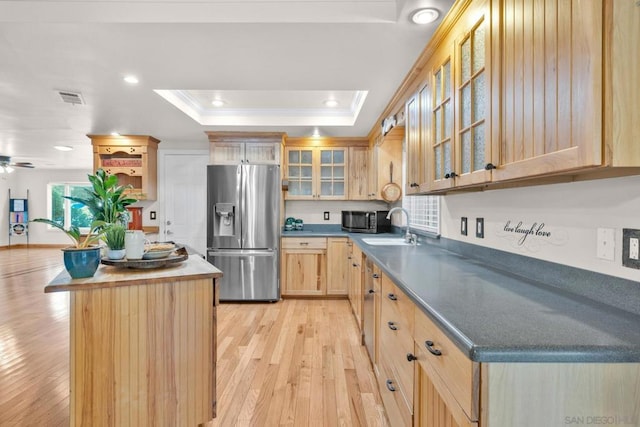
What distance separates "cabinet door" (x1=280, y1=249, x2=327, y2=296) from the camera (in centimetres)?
422

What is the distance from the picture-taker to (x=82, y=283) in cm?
147

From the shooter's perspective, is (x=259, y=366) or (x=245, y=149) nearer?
(x=259, y=366)

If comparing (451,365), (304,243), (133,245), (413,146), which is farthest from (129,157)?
(451,365)

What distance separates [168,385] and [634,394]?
1782 mm

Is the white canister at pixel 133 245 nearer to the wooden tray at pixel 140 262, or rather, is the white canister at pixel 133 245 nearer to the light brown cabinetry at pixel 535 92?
the wooden tray at pixel 140 262

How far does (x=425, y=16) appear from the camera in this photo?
Result: 5.76 ft

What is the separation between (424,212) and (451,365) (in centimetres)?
230

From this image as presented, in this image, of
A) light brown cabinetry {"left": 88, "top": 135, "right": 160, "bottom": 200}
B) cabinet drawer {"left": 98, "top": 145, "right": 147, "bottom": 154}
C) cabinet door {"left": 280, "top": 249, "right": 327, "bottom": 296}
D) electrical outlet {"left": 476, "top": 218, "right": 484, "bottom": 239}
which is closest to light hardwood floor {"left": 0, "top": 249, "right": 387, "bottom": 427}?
cabinet door {"left": 280, "top": 249, "right": 327, "bottom": 296}

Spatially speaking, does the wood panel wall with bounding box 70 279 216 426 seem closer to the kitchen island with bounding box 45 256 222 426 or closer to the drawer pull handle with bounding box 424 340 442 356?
the kitchen island with bounding box 45 256 222 426

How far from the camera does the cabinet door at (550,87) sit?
82cm

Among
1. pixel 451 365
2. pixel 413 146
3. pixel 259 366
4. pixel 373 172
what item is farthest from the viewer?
pixel 373 172

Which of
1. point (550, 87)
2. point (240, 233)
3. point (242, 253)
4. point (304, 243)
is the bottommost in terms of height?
point (242, 253)

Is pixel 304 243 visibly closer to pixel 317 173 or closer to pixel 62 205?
pixel 317 173

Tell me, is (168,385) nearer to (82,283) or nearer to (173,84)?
(82,283)
